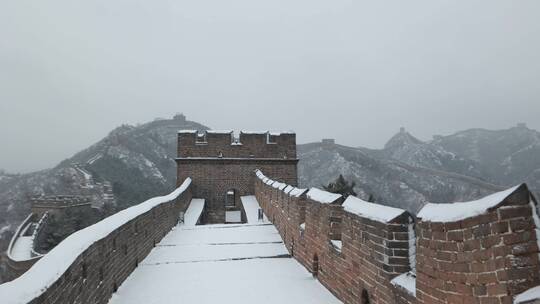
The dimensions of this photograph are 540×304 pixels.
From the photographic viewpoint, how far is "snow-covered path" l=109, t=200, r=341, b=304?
4.61 m

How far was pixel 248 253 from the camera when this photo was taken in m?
7.05

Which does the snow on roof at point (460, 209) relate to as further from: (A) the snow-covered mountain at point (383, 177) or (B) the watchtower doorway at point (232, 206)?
(A) the snow-covered mountain at point (383, 177)

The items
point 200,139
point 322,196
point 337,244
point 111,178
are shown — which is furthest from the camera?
point 111,178

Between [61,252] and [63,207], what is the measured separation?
4231cm

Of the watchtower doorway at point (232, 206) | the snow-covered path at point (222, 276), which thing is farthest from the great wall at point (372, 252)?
the watchtower doorway at point (232, 206)

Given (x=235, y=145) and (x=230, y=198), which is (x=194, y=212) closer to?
(x=230, y=198)

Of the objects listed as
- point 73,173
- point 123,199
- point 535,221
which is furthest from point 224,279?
point 73,173

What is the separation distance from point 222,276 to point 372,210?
2919 mm

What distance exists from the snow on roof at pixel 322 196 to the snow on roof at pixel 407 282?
1604mm

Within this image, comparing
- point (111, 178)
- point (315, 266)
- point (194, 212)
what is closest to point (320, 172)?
point (111, 178)

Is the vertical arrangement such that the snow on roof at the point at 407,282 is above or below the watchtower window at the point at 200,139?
below

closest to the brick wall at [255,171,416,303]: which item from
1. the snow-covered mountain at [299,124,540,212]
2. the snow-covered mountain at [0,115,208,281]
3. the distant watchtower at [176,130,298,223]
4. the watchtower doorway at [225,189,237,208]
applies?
the watchtower doorway at [225,189,237,208]

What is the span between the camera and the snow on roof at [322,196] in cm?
470

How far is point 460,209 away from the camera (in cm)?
231
